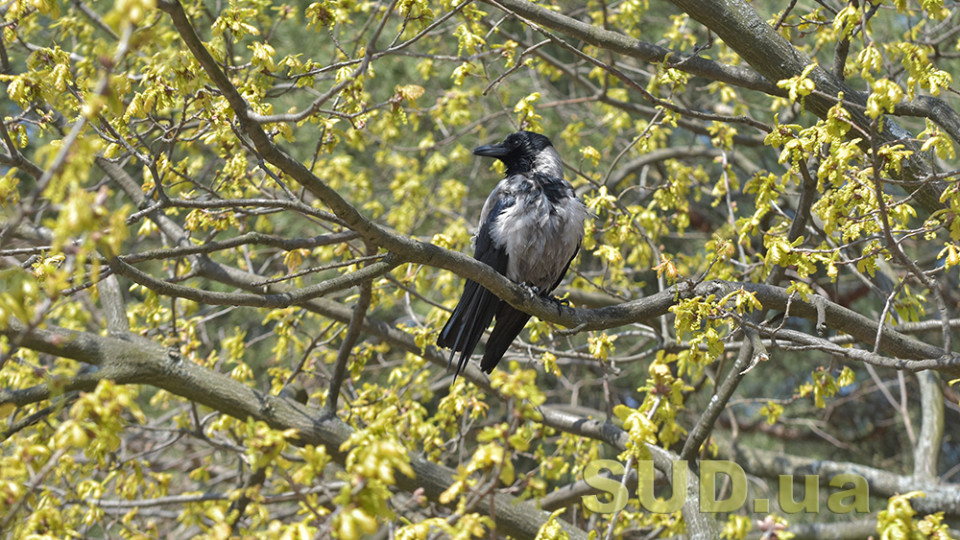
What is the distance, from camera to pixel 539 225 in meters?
4.26

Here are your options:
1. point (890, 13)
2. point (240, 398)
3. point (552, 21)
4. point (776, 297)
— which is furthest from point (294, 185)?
point (890, 13)

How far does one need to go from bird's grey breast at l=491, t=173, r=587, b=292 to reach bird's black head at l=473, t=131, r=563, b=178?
0.78 feet

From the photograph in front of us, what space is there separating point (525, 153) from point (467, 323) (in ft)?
4.15

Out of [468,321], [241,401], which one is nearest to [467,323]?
[468,321]

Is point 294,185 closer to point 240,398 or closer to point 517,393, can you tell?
point 240,398

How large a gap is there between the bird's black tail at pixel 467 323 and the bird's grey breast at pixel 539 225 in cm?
43

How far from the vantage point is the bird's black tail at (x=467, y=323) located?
155 inches

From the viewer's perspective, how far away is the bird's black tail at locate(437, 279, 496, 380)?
3932mm

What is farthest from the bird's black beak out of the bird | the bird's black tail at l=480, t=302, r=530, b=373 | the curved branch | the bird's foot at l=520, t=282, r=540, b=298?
the curved branch

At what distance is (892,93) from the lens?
2.36 meters

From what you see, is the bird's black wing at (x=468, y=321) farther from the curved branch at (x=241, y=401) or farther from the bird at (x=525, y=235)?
the curved branch at (x=241, y=401)

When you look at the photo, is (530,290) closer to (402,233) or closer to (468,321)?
(468,321)

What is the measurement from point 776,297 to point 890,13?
4567mm

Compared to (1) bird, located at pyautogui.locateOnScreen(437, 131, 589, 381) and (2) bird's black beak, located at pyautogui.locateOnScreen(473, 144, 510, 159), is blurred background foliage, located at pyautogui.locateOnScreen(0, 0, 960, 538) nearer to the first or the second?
(1) bird, located at pyautogui.locateOnScreen(437, 131, 589, 381)
